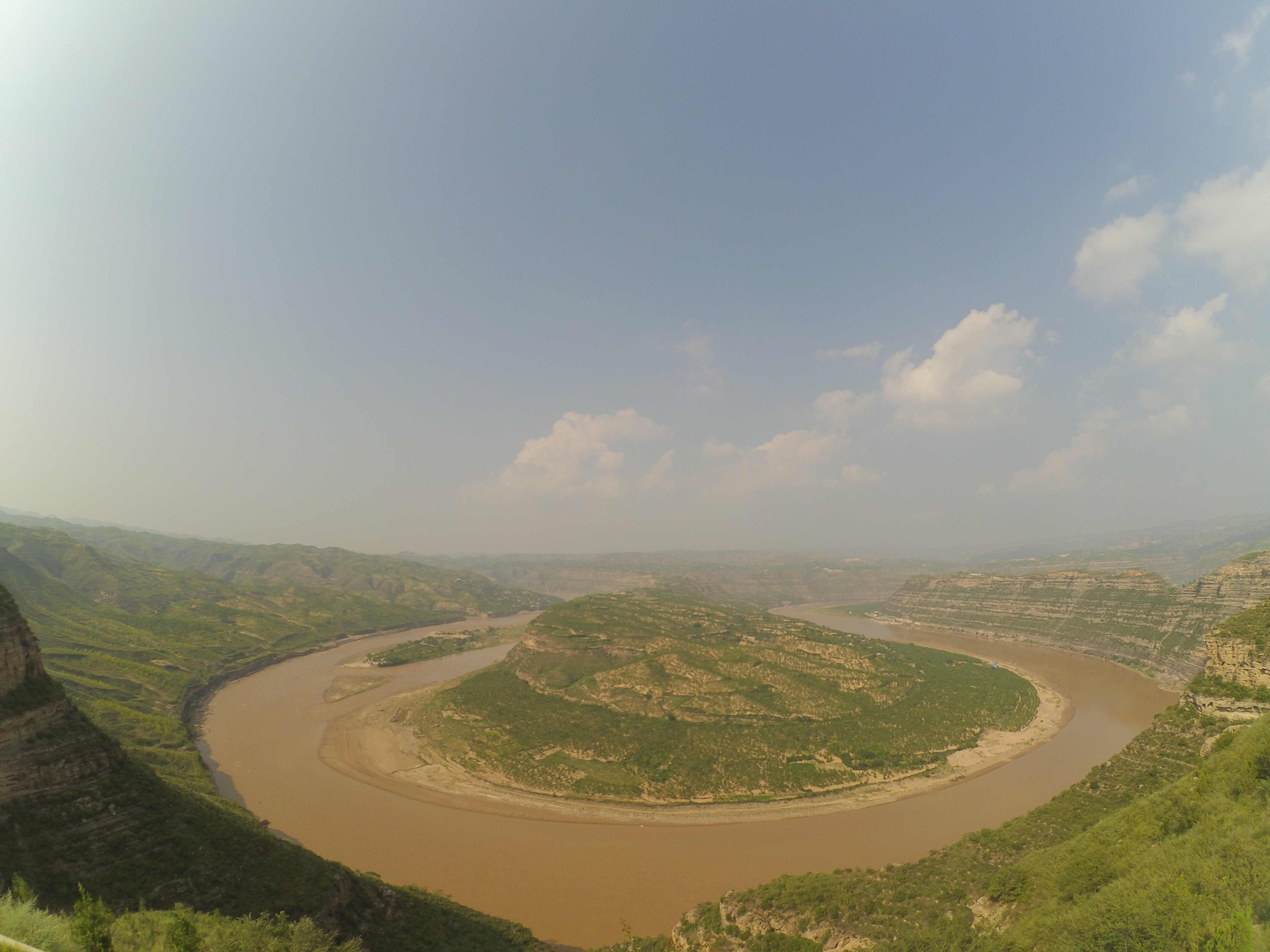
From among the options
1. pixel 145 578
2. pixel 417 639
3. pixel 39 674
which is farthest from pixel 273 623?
pixel 39 674

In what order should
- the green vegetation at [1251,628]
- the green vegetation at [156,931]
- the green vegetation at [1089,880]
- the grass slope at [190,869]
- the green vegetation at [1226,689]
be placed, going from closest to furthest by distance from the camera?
1. the green vegetation at [156,931]
2. the green vegetation at [1089,880]
3. the grass slope at [190,869]
4. the green vegetation at [1226,689]
5. the green vegetation at [1251,628]

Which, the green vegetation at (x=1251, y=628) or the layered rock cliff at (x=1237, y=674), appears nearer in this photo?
the layered rock cliff at (x=1237, y=674)

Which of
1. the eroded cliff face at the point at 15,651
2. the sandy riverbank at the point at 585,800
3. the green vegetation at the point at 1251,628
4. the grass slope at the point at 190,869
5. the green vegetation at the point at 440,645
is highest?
the eroded cliff face at the point at 15,651

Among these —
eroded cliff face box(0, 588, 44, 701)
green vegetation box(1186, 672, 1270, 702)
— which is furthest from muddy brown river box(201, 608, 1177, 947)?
eroded cliff face box(0, 588, 44, 701)

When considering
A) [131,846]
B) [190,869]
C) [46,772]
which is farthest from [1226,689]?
[46,772]

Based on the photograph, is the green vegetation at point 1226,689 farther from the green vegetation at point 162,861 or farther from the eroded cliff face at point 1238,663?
the green vegetation at point 162,861

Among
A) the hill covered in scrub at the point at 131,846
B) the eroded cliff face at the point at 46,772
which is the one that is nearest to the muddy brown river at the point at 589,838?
the hill covered in scrub at the point at 131,846

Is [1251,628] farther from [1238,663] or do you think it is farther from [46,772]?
[46,772]
